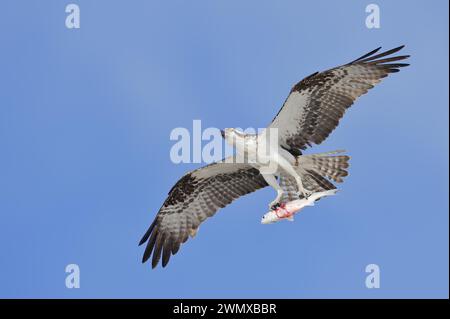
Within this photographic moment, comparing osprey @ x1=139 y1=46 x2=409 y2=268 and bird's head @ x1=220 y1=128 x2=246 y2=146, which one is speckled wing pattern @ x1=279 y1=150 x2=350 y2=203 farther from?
bird's head @ x1=220 y1=128 x2=246 y2=146

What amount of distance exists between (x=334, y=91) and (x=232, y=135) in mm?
2268

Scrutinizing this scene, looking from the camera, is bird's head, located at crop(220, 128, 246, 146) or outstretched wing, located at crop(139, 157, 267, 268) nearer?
bird's head, located at crop(220, 128, 246, 146)

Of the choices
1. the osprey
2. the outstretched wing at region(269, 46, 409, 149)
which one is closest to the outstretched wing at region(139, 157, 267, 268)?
the osprey

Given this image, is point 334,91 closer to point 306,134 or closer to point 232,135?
point 306,134

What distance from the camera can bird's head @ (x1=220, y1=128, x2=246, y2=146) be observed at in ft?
62.2

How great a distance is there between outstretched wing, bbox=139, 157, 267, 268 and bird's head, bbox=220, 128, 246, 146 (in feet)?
6.43

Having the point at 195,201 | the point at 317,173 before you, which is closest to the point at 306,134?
the point at 317,173

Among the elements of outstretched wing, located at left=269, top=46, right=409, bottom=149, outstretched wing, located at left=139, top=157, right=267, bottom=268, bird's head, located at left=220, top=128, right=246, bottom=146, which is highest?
outstretched wing, located at left=269, top=46, right=409, bottom=149

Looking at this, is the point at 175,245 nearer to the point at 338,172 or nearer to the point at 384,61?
the point at 338,172

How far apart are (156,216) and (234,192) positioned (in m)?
1.76

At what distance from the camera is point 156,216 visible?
2114 cm

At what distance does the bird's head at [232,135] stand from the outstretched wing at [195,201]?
1960 millimetres
